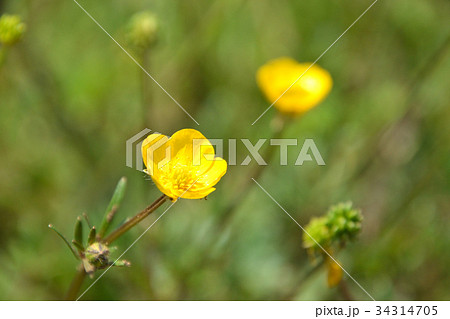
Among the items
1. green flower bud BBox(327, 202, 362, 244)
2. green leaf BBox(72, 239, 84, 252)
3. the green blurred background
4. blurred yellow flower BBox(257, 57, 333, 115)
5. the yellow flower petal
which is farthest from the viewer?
the green blurred background

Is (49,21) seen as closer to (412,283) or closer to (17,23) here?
(17,23)

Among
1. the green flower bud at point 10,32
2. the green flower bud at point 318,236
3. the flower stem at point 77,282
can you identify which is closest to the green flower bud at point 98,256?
the flower stem at point 77,282

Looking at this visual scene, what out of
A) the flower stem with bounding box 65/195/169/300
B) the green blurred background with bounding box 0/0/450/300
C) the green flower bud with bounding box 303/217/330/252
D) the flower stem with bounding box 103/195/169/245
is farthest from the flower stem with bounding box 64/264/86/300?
the green flower bud with bounding box 303/217/330/252

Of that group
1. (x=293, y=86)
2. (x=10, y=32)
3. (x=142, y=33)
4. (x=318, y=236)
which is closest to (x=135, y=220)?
(x=318, y=236)

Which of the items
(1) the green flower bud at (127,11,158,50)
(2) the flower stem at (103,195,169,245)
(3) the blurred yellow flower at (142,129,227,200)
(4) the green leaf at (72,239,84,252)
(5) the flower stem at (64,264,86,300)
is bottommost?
(5) the flower stem at (64,264,86,300)

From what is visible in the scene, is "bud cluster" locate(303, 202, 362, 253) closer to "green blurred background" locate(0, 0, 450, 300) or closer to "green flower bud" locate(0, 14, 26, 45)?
"green blurred background" locate(0, 0, 450, 300)

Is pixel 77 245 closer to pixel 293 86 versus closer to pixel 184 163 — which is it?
pixel 184 163

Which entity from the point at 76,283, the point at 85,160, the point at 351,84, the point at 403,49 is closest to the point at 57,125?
the point at 85,160
